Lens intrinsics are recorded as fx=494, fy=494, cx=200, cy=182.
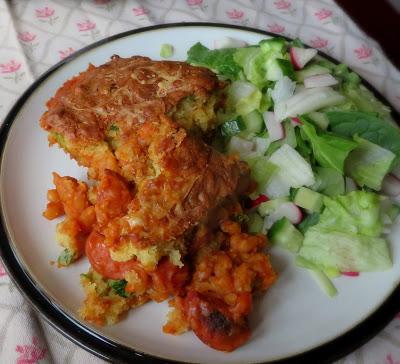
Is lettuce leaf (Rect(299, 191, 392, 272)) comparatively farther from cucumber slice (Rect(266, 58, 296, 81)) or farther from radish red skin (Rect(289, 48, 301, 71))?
radish red skin (Rect(289, 48, 301, 71))

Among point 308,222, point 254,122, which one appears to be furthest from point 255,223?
point 254,122

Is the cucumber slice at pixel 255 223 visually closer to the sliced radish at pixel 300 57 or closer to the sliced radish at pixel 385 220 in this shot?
the sliced radish at pixel 385 220

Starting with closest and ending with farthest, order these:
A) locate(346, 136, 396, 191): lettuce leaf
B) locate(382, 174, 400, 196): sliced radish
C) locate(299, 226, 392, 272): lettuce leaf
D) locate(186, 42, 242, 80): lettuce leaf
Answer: locate(299, 226, 392, 272): lettuce leaf, locate(346, 136, 396, 191): lettuce leaf, locate(382, 174, 400, 196): sliced radish, locate(186, 42, 242, 80): lettuce leaf

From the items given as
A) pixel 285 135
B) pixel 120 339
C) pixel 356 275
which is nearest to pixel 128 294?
pixel 120 339

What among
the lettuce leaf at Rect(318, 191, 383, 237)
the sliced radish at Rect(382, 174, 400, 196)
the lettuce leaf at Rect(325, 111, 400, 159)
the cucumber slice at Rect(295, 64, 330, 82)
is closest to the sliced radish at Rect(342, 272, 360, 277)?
the lettuce leaf at Rect(318, 191, 383, 237)

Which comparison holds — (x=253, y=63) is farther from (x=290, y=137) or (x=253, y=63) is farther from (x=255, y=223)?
(x=255, y=223)

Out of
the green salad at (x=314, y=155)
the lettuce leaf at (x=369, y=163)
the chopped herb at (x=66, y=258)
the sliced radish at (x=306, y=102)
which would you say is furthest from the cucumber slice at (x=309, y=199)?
the chopped herb at (x=66, y=258)
